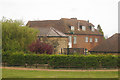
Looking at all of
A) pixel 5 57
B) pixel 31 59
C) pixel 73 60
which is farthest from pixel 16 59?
pixel 73 60

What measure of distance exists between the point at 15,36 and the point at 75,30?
23966mm

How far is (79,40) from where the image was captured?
189 ft

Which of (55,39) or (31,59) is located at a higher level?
(55,39)

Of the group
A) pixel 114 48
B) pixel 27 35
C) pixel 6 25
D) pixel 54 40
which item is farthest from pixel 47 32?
pixel 114 48

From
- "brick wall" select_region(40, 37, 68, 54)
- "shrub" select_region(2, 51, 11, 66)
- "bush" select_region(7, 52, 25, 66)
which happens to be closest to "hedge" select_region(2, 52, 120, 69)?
"bush" select_region(7, 52, 25, 66)

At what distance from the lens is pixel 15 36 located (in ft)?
120

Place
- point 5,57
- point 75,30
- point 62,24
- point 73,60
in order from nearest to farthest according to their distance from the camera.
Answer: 1. point 73,60
2. point 5,57
3. point 62,24
4. point 75,30

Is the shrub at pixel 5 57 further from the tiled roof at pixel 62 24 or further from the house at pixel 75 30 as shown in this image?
the tiled roof at pixel 62 24

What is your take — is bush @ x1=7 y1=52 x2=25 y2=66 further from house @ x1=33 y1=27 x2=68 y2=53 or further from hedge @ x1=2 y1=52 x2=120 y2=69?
house @ x1=33 y1=27 x2=68 y2=53

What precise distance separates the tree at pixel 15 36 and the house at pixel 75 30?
54.4ft

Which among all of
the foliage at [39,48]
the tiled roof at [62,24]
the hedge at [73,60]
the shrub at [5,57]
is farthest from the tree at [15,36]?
the tiled roof at [62,24]

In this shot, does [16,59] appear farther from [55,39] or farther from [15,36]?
[55,39]

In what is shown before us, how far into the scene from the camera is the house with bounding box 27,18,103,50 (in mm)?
56031

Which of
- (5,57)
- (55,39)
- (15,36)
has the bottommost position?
(5,57)
